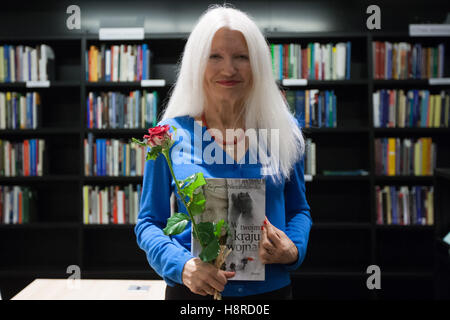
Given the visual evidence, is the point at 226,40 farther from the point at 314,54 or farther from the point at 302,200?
the point at 314,54

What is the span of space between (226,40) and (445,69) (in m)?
2.85

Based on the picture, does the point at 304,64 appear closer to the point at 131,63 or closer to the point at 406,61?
the point at 406,61

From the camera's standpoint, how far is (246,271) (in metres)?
0.71

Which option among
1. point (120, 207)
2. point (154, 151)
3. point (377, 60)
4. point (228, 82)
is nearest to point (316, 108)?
point (377, 60)

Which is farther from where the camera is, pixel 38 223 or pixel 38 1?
pixel 38 1

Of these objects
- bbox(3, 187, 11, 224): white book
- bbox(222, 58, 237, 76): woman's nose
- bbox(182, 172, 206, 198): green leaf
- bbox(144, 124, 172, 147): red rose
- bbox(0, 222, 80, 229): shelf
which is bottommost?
bbox(0, 222, 80, 229): shelf

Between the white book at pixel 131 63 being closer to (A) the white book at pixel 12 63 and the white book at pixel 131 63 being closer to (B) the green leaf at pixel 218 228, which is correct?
(A) the white book at pixel 12 63

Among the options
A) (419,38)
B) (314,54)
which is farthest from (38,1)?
(419,38)

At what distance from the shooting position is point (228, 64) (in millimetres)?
781

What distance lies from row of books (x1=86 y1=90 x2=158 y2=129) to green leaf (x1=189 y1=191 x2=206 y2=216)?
83.1 inches

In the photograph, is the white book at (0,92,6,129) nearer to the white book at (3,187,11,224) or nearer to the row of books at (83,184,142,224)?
the white book at (3,187,11,224)

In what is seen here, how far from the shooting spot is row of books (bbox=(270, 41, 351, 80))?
8.68 ft

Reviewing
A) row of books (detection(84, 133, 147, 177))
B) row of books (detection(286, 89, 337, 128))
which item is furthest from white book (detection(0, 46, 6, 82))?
row of books (detection(286, 89, 337, 128))

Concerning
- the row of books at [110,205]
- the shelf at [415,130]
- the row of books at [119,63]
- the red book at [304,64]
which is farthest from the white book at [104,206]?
the shelf at [415,130]
